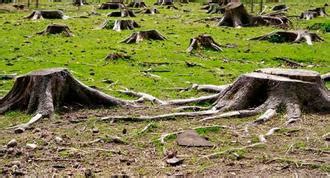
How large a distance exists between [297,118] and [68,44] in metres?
14.9

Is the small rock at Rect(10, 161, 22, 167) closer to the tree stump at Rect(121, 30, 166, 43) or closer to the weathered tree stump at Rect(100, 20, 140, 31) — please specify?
the tree stump at Rect(121, 30, 166, 43)

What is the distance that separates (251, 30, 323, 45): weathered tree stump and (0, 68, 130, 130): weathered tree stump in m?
14.2

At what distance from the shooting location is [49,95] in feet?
36.8

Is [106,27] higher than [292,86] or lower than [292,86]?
lower

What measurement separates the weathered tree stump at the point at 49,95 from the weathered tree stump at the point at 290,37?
14.2 m

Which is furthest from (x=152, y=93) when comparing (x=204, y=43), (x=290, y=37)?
(x=290, y=37)

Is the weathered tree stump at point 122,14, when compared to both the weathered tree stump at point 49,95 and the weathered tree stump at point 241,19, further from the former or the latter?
the weathered tree stump at point 49,95

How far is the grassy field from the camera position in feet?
26.1

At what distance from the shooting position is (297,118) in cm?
1030

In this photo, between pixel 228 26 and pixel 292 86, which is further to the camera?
pixel 228 26

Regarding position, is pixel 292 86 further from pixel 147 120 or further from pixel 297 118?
pixel 147 120

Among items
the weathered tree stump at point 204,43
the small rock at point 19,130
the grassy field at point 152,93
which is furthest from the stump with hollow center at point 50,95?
the weathered tree stump at point 204,43

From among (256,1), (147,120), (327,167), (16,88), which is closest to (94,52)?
(16,88)

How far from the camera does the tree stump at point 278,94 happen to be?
1065 cm
